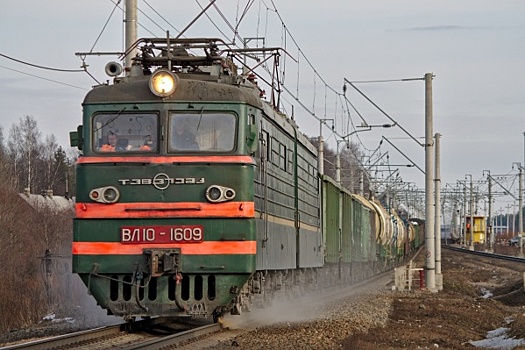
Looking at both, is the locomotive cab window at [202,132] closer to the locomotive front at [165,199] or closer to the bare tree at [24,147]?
the locomotive front at [165,199]

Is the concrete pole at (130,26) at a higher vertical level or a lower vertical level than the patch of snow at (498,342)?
higher

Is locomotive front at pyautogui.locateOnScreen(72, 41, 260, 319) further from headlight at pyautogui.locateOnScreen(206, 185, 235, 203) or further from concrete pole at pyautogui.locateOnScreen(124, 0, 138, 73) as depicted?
concrete pole at pyautogui.locateOnScreen(124, 0, 138, 73)

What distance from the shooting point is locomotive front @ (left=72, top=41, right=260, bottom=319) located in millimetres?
13234

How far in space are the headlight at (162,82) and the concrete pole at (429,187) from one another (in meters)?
19.4

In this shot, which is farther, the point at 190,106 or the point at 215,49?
the point at 215,49

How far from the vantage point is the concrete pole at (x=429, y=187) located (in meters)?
31.9

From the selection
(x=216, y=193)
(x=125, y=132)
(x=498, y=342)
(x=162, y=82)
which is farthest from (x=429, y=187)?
(x=125, y=132)

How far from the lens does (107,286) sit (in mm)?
13352

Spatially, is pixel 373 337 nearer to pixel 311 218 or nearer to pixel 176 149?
pixel 176 149

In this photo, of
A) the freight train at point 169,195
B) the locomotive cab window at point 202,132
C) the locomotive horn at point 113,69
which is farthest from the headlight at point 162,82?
the locomotive horn at point 113,69

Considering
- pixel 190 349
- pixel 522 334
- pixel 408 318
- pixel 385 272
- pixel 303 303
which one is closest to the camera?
pixel 190 349

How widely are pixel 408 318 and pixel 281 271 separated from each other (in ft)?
14.6

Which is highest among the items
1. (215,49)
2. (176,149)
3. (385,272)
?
(215,49)

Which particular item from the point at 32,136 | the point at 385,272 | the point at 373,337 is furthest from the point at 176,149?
Answer: the point at 32,136
